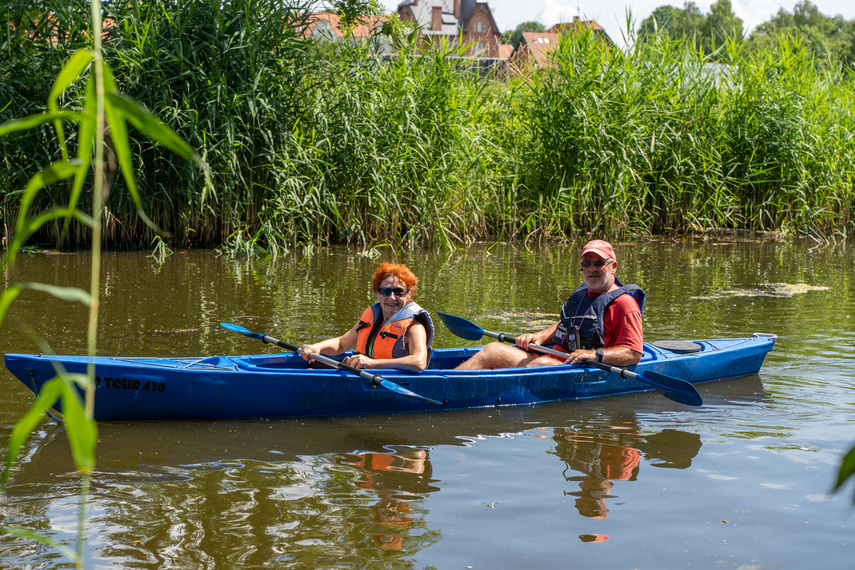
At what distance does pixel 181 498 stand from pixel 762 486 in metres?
2.50

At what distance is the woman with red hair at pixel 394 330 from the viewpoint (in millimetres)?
4820

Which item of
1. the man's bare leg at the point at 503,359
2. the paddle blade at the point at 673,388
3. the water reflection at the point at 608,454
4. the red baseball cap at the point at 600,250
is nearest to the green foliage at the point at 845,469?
the water reflection at the point at 608,454

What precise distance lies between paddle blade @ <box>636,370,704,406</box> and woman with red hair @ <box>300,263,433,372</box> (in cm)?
128

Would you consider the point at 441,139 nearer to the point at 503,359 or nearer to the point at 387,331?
the point at 503,359

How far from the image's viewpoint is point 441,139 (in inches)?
437

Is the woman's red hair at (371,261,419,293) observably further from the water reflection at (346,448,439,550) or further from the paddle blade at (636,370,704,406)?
the paddle blade at (636,370,704,406)

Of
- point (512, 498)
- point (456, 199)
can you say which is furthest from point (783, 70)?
point (512, 498)

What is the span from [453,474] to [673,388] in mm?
1685

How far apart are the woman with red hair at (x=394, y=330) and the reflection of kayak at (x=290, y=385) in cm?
10

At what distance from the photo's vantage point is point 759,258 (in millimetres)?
11500

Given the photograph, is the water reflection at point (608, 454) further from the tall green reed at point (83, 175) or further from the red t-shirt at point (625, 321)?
the tall green reed at point (83, 175)

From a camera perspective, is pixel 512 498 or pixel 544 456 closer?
pixel 512 498

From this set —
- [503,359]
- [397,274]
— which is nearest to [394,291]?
[397,274]

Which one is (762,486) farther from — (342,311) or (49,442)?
(342,311)
